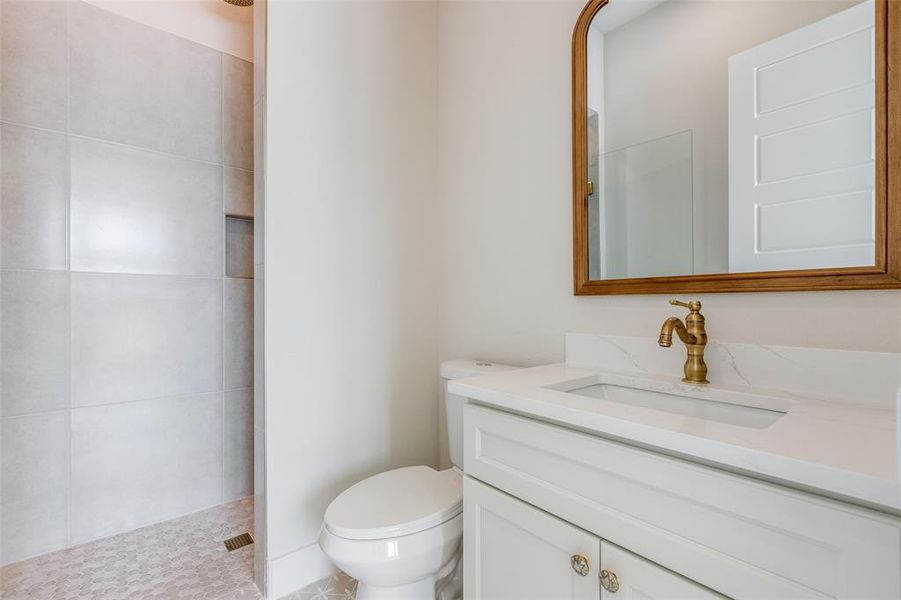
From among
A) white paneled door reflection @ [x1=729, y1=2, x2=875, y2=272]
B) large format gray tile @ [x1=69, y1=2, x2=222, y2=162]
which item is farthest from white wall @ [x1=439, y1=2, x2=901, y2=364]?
large format gray tile @ [x1=69, y1=2, x2=222, y2=162]

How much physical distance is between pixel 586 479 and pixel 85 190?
212cm

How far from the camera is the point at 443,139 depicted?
73.3 inches

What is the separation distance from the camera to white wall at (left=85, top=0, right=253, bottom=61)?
5.93 ft

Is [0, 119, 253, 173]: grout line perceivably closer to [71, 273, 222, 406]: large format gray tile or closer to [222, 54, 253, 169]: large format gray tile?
[222, 54, 253, 169]: large format gray tile

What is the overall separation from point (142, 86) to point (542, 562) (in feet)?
7.67

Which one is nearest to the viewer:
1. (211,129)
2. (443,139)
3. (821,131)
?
(821,131)

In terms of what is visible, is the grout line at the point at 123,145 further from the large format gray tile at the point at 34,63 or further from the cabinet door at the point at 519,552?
the cabinet door at the point at 519,552

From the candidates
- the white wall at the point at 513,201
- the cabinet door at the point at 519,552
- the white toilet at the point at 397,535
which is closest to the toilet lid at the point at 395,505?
the white toilet at the point at 397,535

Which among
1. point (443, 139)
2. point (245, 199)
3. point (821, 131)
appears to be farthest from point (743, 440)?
point (245, 199)

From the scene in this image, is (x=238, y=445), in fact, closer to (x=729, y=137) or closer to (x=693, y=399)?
(x=693, y=399)

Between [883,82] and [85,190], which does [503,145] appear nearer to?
[883,82]

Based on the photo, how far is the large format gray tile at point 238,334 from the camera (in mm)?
2061

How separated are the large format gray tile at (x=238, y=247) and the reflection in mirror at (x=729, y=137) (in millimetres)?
1722

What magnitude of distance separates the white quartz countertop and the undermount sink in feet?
0.06
